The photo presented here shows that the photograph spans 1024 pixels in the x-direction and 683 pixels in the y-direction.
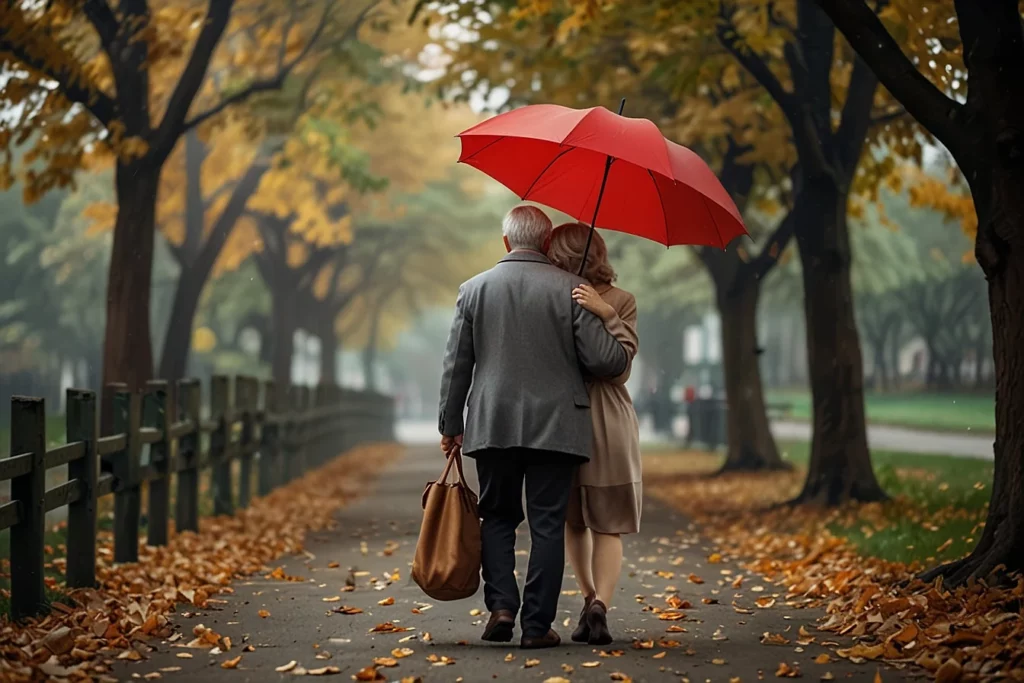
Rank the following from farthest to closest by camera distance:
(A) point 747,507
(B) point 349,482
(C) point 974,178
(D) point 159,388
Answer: (B) point 349,482 → (A) point 747,507 → (D) point 159,388 → (C) point 974,178

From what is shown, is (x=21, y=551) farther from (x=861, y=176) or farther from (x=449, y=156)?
(x=449, y=156)

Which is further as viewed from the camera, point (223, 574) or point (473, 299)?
point (223, 574)

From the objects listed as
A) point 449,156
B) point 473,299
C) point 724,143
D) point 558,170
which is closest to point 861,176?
point 724,143

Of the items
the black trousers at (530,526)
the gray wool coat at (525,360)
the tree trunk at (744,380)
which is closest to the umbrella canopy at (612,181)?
the gray wool coat at (525,360)

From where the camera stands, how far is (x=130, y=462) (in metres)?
9.27

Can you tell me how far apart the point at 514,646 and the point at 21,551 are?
94.4 inches

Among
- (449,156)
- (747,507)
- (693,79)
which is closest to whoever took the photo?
(693,79)

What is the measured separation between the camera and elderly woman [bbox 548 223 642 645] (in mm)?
6426

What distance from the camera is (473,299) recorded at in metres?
6.35

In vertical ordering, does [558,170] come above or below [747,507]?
above

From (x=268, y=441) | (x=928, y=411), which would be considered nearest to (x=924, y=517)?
(x=268, y=441)

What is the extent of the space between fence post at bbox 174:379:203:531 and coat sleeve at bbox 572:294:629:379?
5763 mm

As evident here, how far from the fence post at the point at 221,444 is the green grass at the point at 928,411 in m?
13.9

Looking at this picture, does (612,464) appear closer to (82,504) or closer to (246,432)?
(82,504)
